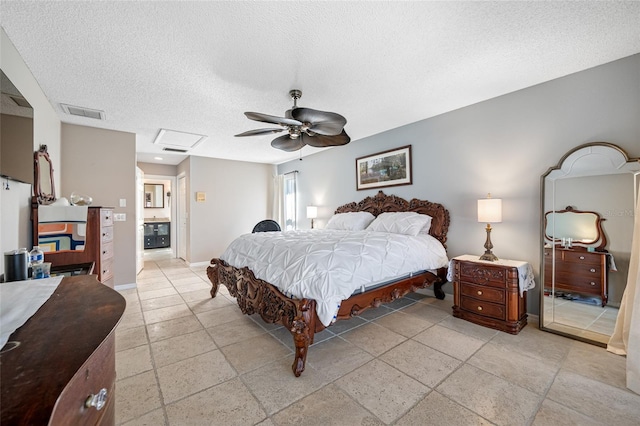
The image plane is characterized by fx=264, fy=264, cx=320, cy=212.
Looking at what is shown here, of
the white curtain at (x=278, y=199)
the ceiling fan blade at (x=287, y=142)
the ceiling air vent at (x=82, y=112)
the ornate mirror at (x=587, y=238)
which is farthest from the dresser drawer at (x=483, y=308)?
the ceiling air vent at (x=82, y=112)

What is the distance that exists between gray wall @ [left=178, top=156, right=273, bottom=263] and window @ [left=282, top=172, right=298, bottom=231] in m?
0.54

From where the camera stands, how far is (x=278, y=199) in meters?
6.65

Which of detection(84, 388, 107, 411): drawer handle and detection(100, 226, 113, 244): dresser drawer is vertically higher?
detection(100, 226, 113, 244): dresser drawer

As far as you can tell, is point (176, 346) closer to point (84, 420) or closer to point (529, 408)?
point (84, 420)

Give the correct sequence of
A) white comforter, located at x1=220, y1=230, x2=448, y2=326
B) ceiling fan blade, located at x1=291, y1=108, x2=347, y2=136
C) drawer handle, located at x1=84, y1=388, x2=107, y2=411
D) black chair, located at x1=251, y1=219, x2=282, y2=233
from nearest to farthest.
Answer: drawer handle, located at x1=84, y1=388, x2=107, y2=411 < white comforter, located at x1=220, y1=230, x2=448, y2=326 < ceiling fan blade, located at x1=291, y1=108, x2=347, y2=136 < black chair, located at x1=251, y1=219, x2=282, y2=233

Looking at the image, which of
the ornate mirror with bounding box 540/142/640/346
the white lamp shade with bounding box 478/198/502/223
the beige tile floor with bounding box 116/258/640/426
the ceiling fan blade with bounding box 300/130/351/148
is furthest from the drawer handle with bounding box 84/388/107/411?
the ornate mirror with bounding box 540/142/640/346

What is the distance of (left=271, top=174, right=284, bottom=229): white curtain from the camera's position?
6.57m

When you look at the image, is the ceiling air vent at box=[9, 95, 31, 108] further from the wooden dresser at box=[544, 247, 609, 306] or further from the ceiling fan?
the wooden dresser at box=[544, 247, 609, 306]

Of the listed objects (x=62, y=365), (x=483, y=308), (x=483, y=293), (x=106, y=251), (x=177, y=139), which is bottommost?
(x=483, y=308)

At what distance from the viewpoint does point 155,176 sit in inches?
255

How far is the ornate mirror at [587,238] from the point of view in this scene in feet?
7.48

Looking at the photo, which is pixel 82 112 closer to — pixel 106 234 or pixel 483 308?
pixel 106 234

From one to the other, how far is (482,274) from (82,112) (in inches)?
201

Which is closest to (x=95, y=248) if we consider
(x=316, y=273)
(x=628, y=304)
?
(x=316, y=273)
